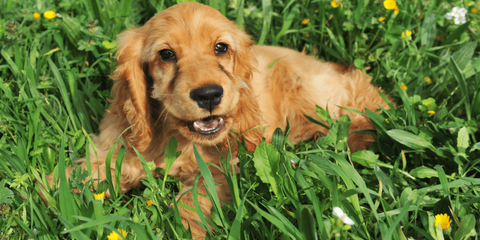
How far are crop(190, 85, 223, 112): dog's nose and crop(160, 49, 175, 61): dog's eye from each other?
37cm

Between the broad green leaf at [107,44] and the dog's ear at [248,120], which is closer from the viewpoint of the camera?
the dog's ear at [248,120]

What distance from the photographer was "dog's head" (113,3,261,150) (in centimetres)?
171

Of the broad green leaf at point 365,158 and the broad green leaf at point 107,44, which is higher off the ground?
the broad green leaf at point 107,44

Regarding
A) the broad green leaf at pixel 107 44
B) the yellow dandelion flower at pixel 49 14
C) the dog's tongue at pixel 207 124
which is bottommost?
the dog's tongue at pixel 207 124

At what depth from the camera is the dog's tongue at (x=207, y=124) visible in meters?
1.87

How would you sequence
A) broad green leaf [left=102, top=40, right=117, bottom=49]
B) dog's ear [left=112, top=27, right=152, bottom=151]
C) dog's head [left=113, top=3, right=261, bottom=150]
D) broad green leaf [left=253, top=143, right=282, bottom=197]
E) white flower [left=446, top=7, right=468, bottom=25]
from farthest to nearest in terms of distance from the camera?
white flower [left=446, top=7, right=468, bottom=25]
broad green leaf [left=102, top=40, right=117, bottom=49]
dog's ear [left=112, top=27, right=152, bottom=151]
dog's head [left=113, top=3, right=261, bottom=150]
broad green leaf [left=253, top=143, right=282, bottom=197]

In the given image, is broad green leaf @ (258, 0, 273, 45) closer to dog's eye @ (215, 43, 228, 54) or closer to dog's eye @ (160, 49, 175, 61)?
dog's eye @ (215, 43, 228, 54)

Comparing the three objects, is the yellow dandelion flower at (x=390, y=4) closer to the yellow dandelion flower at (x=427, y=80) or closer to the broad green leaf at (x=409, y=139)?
the yellow dandelion flower at (x=427, y=80)

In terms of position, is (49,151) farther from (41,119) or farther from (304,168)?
(304,168)

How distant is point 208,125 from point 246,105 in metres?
0.36

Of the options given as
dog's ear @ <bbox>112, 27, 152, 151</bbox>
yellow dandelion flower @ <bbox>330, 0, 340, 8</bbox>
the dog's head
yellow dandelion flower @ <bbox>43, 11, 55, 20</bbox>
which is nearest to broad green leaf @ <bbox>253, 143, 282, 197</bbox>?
the dog's head

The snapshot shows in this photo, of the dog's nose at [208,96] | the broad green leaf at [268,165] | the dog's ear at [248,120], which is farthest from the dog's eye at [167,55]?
the broad green leaf at [268,165]

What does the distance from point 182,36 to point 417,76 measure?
175 centimetres

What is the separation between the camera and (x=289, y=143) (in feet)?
6.52
